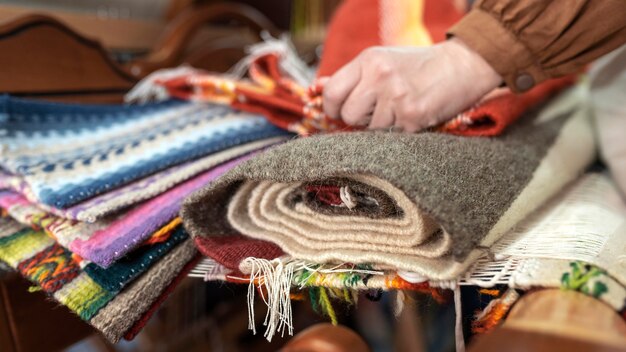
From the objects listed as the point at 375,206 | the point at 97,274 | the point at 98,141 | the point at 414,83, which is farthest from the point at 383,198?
the point at 98,141

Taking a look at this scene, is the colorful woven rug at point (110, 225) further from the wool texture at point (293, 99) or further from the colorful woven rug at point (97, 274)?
the wool texture at point (293, 99)

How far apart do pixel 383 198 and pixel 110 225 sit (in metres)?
0.25

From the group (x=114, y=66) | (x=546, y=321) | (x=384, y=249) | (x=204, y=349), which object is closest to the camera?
(x=546, y=321)

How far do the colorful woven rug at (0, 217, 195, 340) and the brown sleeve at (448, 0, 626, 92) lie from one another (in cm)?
30

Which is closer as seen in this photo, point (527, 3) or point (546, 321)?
point (546, 321)

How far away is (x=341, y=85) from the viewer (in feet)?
1.34

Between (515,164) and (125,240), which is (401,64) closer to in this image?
(515,164)

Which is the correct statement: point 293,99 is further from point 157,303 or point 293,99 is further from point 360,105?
point 157,303

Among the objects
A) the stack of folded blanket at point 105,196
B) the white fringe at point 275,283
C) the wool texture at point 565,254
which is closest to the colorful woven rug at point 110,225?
the stack of folded blanket at point 105,196

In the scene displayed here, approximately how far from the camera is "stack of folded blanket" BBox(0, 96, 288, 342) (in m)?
0.38

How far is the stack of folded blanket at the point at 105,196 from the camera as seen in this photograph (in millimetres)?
380

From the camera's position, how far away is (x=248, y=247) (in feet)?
1.19

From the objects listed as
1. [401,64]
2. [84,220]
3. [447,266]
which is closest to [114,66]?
[84,220]

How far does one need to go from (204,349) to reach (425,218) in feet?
2.67
